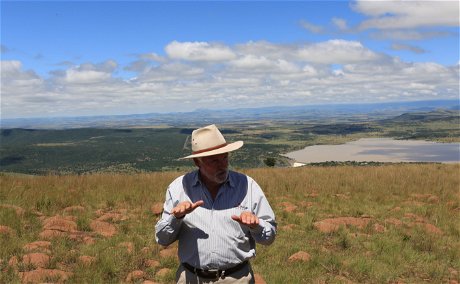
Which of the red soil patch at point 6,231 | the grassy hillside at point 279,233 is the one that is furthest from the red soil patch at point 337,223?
the red soil patch at point 6,231

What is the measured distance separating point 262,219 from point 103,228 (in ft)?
18.2

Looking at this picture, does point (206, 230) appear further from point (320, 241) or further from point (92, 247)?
point (320, 241)

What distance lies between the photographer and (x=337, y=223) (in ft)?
28.3

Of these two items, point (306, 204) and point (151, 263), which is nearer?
point (151, 263)

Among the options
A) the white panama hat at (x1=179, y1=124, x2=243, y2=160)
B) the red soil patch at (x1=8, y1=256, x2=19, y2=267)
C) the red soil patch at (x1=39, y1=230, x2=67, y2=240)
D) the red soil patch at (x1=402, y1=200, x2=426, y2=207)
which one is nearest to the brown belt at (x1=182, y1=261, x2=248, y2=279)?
the white panama hat at (x1=179, y1=124, x2=243, y2=160)

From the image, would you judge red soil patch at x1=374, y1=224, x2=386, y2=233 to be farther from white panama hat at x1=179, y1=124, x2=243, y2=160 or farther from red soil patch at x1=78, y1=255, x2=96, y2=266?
white panama hat at x1=179, y1=124, x2=243, y2=160

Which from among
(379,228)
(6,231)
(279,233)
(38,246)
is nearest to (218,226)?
(38,246)

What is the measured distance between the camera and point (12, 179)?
13031 millimetres

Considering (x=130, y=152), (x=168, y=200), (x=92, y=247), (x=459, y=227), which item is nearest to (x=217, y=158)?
(x=168, y=200)

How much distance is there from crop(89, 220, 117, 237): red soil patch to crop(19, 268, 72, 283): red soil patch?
209cm

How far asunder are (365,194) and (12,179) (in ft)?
38.4

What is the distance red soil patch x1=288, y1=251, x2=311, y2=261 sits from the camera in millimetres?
6362

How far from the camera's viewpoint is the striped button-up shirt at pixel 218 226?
317 centimetres

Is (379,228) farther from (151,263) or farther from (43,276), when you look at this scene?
(43,276)
